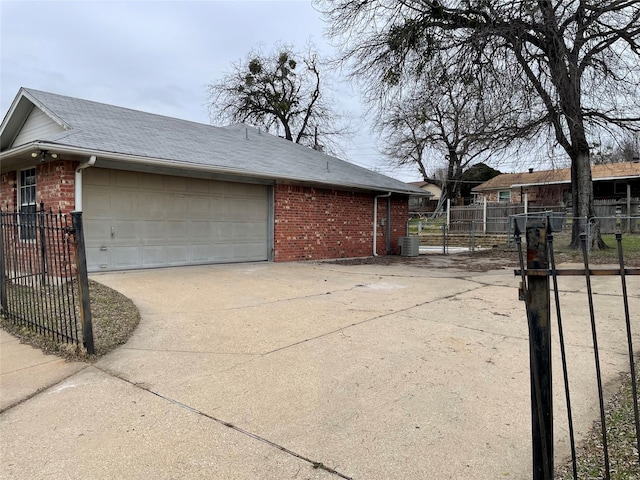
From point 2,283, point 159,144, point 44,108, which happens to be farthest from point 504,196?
point 2,283

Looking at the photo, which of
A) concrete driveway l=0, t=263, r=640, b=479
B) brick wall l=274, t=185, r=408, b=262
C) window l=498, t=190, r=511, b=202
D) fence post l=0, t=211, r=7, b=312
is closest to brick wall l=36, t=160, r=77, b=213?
fence post l=0, t=211, r=7, b=312

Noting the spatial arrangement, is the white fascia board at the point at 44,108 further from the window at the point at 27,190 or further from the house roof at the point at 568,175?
the house roof at the point at 568,175

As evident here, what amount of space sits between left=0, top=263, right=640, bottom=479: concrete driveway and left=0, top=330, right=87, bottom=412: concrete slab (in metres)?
0.14

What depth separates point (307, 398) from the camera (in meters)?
3.16

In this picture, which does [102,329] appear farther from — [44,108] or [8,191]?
[8,191]

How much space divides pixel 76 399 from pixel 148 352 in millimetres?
1051

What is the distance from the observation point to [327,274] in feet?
32.7

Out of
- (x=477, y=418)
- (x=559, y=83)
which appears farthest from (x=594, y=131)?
(x=477, y=418)

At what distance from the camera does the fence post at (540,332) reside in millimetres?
1793

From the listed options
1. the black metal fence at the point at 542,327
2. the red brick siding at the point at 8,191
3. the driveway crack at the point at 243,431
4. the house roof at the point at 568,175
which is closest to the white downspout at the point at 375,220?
the house roof at the point at 568,175

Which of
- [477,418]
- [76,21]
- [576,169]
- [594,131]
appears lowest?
[477,418]

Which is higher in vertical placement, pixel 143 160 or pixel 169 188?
pixel 143 160

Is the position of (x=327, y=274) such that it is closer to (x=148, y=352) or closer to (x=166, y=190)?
(x=166, y=190)

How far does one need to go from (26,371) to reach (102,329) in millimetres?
1046
